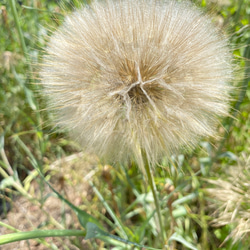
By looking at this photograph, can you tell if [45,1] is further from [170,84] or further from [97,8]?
[170,84]

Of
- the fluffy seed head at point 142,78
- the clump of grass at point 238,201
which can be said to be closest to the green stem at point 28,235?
the fluffy seed head at point 142,78

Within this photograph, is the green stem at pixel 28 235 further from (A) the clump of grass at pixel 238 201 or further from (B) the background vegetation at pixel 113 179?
(A) the clump of grass at pixel 238 201

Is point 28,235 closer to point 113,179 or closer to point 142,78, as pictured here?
point 142,78

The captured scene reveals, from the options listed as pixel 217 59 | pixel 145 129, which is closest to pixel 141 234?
pixel 145 129

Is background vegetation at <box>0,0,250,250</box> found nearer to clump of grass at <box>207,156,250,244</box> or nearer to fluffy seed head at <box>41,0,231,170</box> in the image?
clump of grass at <box>207,156,250,244</box>

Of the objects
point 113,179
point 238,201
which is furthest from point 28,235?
point 113,179

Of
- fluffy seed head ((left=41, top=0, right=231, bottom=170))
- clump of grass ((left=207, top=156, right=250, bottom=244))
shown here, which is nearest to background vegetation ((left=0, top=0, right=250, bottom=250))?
clump of grass ((left=207, top=156, right=250, bottom=244))

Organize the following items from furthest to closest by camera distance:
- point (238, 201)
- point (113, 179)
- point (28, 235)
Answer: point (113, 179)
point (238, 201)
point (28, 235)

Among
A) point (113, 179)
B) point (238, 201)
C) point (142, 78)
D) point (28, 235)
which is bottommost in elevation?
point (113, 179)
